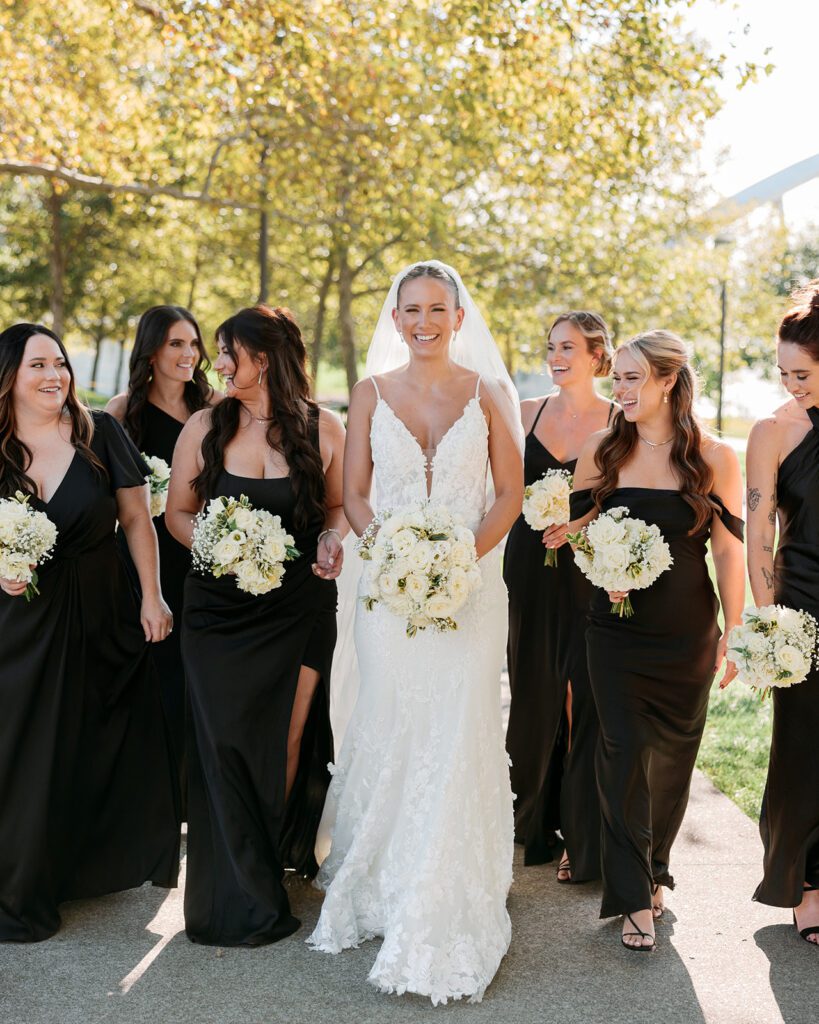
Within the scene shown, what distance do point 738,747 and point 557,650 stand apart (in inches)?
118

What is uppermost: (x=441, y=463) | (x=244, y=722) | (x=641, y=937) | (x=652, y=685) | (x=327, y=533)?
(x=441, y=463)

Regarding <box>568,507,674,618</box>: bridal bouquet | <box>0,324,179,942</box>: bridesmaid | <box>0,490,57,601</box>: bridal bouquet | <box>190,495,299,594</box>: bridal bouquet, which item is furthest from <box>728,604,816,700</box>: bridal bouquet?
<box>0,490,57,601</box>: bridal bouquet

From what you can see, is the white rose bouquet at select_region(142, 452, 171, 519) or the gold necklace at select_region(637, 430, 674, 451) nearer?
the gold necklace at select_region(637, 430, 674, 451)

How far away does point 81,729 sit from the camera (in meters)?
5.88

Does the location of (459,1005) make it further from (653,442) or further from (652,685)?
(653,442)

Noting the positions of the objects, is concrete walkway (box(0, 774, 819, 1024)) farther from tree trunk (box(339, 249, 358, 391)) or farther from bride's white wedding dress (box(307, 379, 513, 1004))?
tree trunk (box(339, 249, 358, 391))

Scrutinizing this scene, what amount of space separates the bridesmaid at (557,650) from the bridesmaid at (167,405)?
6.27 ft

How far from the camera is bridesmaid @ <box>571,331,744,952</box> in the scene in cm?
552

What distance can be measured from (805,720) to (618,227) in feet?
84.1

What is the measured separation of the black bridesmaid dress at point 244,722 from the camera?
551 centimetres

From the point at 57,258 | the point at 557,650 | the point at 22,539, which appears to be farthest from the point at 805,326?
the point at 57,258

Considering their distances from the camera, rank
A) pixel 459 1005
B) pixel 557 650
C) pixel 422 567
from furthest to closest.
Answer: pixel 557 650
pixel 422 567
pixel 459 1005

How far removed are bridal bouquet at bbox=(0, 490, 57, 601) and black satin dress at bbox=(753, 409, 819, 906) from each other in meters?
3.27

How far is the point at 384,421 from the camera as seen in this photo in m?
5.80
